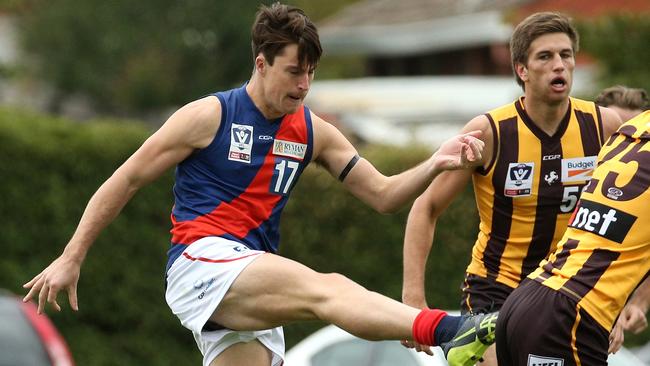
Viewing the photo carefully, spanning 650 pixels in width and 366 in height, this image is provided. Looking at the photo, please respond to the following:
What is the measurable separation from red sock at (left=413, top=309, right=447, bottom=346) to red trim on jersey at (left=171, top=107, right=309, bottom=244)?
1253 mm

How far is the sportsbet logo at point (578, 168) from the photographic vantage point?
22.9ft

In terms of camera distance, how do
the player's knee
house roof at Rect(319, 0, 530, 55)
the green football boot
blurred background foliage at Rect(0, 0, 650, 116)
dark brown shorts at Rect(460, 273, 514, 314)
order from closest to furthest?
the green football boot, the player's knee, dark brown shorts at Rect(460, 273, 514, 314), house roof at Rect(319, 0, 530, 55), blurred background foliage at Rect(0, 0, 650, 116)

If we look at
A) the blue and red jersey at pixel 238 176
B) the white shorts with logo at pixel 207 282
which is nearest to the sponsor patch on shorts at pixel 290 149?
the blue and red jersey at pixel 238 176

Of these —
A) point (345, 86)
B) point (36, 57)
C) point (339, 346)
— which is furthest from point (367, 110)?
point (36, 57)

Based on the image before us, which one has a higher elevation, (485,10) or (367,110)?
(485,10)

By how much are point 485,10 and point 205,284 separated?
22683mm

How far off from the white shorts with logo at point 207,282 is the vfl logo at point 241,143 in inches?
17.7

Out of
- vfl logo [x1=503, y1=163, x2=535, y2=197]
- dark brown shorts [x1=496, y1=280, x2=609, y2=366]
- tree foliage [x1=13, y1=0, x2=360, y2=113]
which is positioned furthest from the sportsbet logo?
tree foliage [x1=13, y1=0, x2=360, y2=113]

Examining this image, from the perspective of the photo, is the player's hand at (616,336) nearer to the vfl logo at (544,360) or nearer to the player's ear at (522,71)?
the vfl logo at (544,360)

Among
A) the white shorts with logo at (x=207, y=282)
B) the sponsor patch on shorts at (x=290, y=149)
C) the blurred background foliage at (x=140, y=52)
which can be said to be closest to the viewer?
the white shorts with logo at (x=207, y=282)

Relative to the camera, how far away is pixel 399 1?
34.2 metres

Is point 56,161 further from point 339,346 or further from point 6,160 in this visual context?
point 339,346

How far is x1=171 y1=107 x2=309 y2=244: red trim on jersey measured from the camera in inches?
271

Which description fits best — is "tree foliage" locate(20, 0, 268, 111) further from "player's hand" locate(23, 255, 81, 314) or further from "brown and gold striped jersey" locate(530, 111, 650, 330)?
"brown and gold striped jersey" locate(530, 111, 650, 330)
